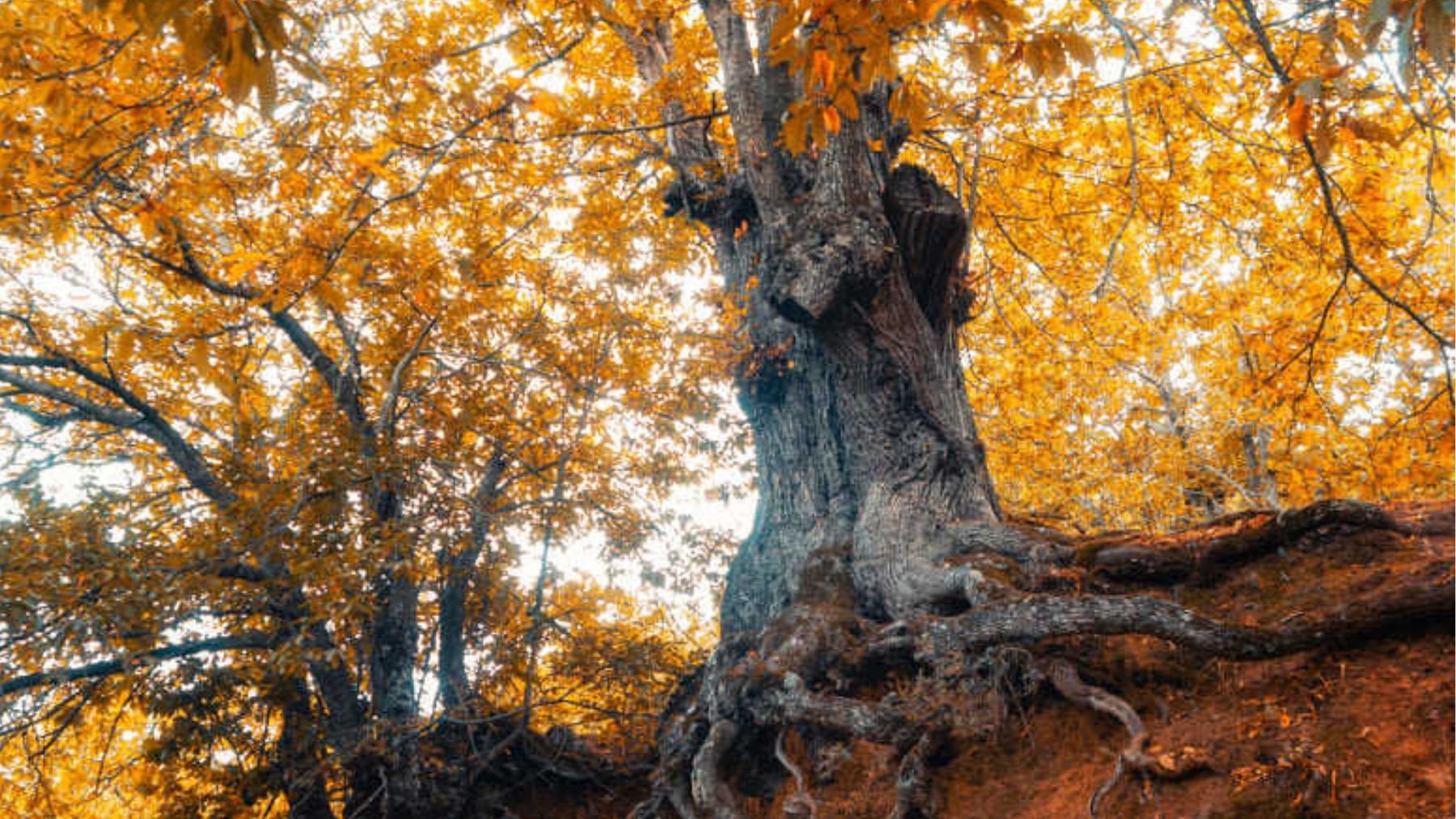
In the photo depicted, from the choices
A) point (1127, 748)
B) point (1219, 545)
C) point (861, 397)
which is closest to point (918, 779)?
point (1127, 748)

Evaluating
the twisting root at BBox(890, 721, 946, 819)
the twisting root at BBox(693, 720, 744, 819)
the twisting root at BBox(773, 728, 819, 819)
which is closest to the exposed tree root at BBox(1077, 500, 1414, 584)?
the twisting root at BBox(890, 721, 946, 819)

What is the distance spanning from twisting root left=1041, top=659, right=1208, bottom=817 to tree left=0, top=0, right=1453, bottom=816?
2cm

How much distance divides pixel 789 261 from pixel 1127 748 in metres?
2.98

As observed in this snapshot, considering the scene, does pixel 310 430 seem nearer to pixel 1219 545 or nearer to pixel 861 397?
pixel 861 397

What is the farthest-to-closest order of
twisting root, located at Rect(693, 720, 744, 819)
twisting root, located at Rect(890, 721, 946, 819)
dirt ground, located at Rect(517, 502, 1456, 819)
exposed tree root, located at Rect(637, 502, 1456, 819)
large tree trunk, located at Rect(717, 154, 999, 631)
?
large tree trunk, located at Rect(717, 154, 999, 631) < twisting root, located at Rect(693, 720, 744, 819) < twisting root, located at Rect(890, 721, 946, 819) < exposed tree root, located at Rect(637, 502, 1456, 819) < dirt ground, located at Rect(517, 502, 1456, 819)

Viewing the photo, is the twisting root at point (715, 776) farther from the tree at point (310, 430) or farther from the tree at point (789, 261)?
the tree at point (310, 430)

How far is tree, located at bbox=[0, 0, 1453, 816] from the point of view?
2752 mm

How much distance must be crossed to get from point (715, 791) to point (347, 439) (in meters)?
3.24

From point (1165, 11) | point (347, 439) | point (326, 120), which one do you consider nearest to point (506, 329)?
point (347, 439)

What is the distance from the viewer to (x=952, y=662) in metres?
3.44

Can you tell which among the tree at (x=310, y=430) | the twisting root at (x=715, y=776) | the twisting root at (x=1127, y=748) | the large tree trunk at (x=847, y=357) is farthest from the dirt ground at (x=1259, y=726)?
the tree at (x=310, y=430)

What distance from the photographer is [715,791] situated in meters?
3.66

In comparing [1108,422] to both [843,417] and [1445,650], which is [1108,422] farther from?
[1445,650]

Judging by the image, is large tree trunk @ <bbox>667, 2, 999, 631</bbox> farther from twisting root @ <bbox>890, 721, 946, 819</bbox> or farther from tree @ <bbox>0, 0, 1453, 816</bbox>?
twisting root @ <bbox>890, 721, 946, 819</bbox>
